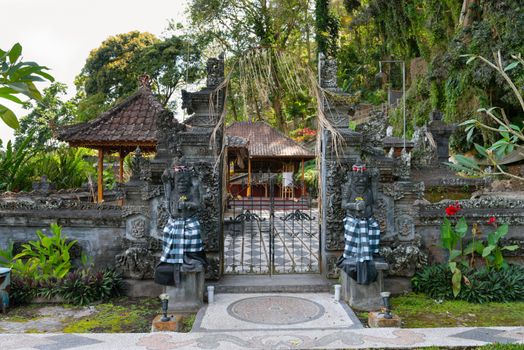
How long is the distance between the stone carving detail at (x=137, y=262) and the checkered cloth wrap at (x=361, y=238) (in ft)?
10.1

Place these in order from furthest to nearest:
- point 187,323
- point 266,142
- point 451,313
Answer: point 266,142, point 451,313, point 187,323

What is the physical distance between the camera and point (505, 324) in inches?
208

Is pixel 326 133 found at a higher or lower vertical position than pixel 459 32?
lower

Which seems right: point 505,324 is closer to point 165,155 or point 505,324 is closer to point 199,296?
point 199,296

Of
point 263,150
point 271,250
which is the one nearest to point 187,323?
point 271,250

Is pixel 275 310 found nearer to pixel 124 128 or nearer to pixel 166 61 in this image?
pixel 124 128

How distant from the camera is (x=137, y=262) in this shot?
6.42 meters

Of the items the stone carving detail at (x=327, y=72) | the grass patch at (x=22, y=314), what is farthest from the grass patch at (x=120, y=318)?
the stone carving detail at (x=327, y=72)

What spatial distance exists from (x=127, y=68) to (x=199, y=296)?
27715 millimetres

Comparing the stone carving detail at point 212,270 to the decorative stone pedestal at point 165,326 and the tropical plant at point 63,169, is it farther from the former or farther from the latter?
the tropical plant at point 63,169

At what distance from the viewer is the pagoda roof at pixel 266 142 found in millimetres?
20359

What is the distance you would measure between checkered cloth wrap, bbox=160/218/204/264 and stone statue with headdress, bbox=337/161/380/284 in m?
2.19

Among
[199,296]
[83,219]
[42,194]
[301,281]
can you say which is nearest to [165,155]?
[83,219]

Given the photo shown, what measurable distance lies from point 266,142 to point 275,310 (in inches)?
641
